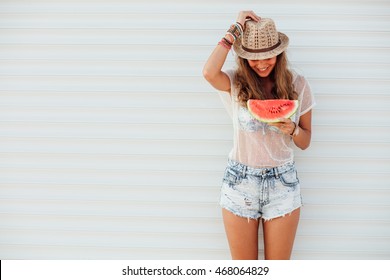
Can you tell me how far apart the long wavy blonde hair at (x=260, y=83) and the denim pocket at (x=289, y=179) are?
497mm

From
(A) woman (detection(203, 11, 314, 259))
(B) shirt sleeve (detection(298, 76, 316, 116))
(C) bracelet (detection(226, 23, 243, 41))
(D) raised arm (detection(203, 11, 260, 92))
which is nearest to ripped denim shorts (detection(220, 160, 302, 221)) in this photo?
(A) woman (detection(203, 11, 314, 259))

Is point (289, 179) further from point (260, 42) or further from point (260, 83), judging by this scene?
point (260, 42)

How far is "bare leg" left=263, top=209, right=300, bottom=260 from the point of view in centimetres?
288

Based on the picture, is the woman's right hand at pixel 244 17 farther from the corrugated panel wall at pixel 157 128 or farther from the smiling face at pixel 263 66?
the corrugated panel wall at pixel 157 128

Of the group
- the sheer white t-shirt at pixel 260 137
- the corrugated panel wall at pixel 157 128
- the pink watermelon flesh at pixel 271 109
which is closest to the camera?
the pink watermelon flesh at pixel 271 109

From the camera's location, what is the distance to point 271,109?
9.00 ft

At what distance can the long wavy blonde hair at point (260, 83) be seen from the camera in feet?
9.25

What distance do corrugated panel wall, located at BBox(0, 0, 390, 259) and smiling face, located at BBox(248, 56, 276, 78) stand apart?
70 cm

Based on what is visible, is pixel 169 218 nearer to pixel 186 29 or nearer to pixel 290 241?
pixel 290 241

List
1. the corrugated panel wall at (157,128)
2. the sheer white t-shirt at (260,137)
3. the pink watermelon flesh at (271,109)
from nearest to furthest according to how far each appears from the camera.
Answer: the pink watermelon flesh at (271,109), the sheer white t-shirt at (260,137), the corrugated panel wall at (157,128)

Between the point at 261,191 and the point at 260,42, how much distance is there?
0.95 metres

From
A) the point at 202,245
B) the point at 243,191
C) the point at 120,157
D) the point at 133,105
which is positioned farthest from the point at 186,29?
the point at 202,245

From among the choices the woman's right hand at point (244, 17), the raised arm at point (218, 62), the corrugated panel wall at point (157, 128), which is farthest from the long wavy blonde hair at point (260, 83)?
the corrugated panel wall at point (157, 128)

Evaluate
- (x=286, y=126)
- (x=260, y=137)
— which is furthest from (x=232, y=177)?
(x=286, y=126)
